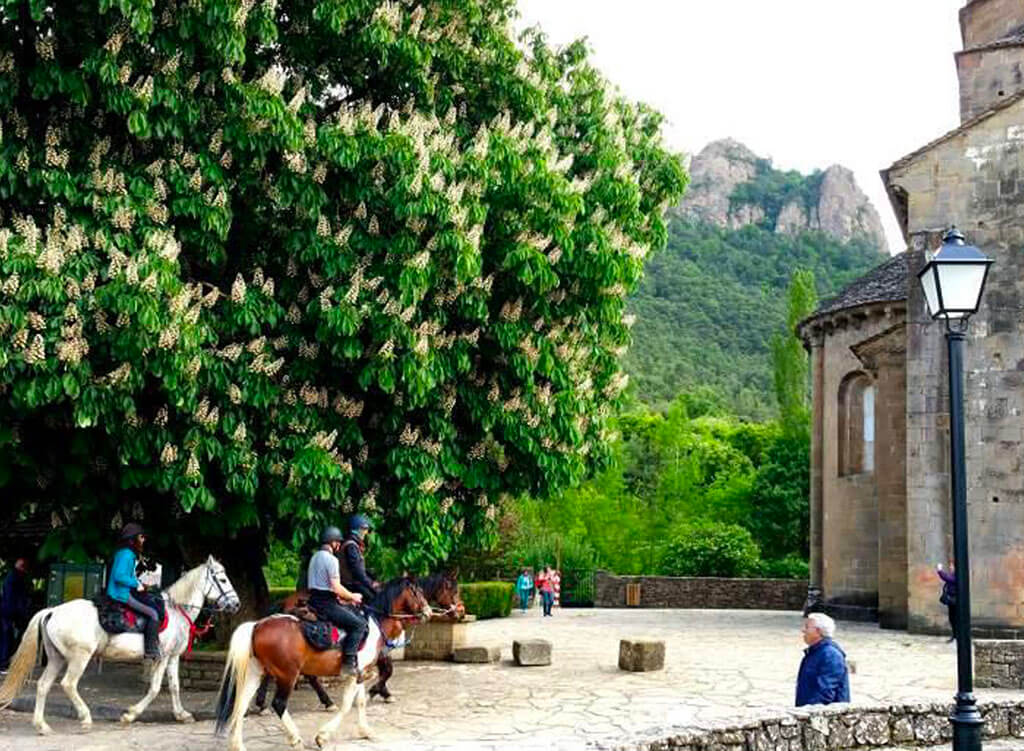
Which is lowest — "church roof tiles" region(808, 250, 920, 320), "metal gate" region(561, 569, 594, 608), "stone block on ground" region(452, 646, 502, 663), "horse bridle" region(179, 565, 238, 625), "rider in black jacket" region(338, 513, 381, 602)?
"metal gate" region(561, 569, 594, 608)

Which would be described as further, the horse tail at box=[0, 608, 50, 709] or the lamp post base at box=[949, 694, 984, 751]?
the horse tail at box=[0, 608, 50, 709]

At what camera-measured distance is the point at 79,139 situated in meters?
13.4

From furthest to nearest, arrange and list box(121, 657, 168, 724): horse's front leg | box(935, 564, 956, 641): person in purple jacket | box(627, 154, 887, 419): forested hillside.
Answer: box(627, 154, 887, 419): forested hillside
box(935, 564, 956, 641): person in purple jacket
box(121, 657, 168, 724): horse's front leg

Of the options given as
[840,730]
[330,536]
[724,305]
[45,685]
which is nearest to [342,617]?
[330,536]

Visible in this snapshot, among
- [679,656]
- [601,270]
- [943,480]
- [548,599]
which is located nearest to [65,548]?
[601,270]

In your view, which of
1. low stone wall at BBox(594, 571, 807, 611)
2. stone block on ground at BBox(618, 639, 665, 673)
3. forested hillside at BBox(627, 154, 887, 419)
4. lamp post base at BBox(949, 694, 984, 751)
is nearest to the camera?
lamp post base at BBox(949, 694, 984, 751)

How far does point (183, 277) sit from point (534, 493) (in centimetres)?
573

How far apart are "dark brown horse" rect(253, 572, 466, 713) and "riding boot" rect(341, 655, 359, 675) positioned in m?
1.36

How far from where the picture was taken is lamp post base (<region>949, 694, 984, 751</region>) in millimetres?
9266

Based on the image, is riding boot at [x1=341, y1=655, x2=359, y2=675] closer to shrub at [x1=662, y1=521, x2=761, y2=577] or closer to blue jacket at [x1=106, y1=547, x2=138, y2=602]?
blue jacket at [x1=106, y1=547, x2=138, y2=602]

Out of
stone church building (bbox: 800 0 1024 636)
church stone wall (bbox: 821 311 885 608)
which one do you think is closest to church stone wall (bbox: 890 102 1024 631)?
stone church building (bbox: 800 0 1024 636)

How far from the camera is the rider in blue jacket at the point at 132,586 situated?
13.1 metres

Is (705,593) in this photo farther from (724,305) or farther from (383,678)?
(724,305)

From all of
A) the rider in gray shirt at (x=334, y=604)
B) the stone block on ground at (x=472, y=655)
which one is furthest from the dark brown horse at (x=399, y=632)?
the stone block on ground at (x=472, y=655)
